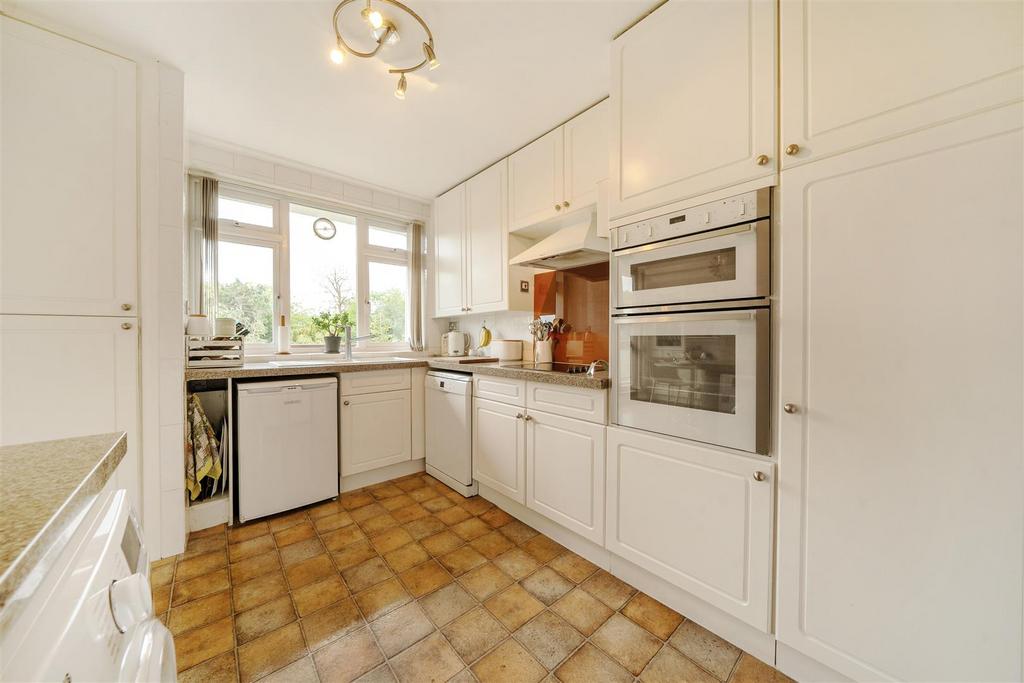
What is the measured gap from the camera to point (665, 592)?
154 centimetres

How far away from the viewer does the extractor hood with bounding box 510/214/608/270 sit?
1983mm

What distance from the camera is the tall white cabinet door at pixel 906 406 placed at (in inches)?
35.2

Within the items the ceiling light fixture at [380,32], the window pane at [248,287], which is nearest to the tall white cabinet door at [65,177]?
the window pane at [248,287]

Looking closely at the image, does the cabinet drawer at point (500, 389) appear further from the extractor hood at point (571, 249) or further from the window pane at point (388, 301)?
the window pane at point (388, 301)

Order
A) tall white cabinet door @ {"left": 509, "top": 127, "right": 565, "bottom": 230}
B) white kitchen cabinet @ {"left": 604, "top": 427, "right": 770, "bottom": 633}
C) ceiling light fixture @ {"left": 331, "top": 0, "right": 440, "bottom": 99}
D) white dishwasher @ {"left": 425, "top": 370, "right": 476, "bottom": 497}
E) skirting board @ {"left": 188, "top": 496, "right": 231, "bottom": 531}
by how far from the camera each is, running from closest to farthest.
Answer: white kitchen cabinet @ {"left": 604, "top": 427, "right": 770, "bottom": 633}, ceiling light fixture @ {"left": 331, "top": 0, "right": 440, "bottom": 99}, skirting board @ {"left": 188, "top": 496, "right": 231, "bottom": 531}, tall white cabinet door @ {"left": 509, "top": 127, "right": 565, "bottom": 230}, white dishwasher @ {"left": 425, "top": 370, "right": 476, "bottom": 497}

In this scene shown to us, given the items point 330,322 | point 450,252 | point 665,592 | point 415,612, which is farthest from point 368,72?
point 665,592

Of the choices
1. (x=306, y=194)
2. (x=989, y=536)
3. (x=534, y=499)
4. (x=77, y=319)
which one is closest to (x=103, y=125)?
(x=77, y=319)

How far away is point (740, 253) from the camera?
130 centimetres

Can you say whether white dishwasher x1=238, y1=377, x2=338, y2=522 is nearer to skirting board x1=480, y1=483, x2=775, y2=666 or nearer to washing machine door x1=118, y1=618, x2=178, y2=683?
skirting board x1=480, y1=483, x2=775, y2=666

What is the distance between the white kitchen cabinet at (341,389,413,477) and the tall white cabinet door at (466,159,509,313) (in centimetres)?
96

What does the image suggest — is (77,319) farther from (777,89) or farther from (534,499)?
(777,89)

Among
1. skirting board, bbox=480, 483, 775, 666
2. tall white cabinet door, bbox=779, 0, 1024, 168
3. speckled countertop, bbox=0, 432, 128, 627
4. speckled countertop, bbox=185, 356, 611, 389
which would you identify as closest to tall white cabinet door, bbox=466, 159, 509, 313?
speckled countertop, bbox=185, 356, 611, 389

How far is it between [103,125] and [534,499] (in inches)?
108

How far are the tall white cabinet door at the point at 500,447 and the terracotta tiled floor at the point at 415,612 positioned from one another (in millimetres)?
257
